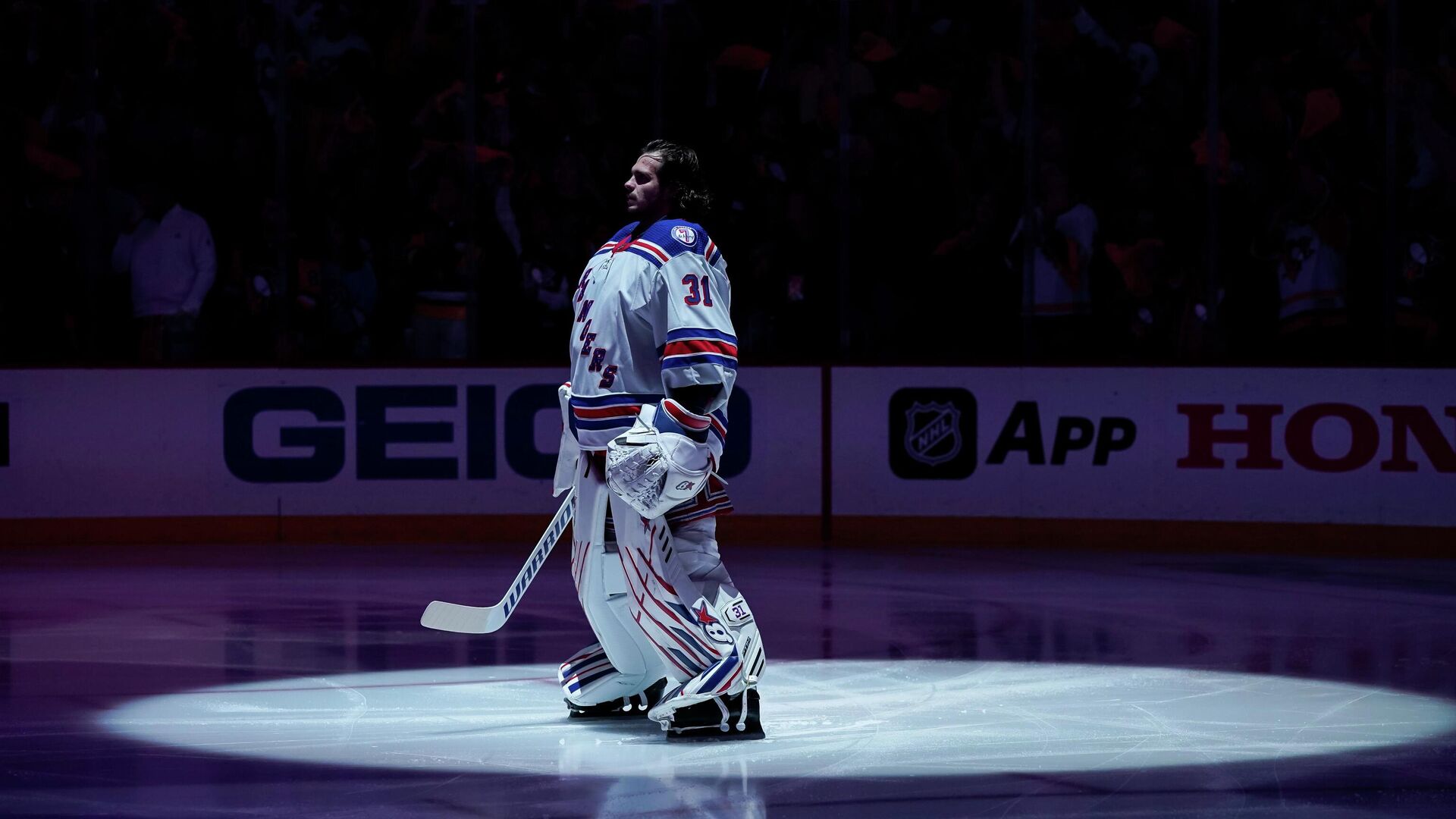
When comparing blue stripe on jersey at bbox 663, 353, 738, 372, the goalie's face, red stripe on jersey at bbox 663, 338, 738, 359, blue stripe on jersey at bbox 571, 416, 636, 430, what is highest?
the goalie's face

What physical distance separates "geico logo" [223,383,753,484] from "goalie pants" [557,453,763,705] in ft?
18.1

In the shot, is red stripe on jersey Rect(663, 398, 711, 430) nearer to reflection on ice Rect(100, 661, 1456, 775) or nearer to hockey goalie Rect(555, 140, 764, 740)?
hockey goalie Rect(555, 140, 764, 740)

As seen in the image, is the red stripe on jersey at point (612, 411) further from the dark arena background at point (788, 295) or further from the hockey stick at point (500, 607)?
the dark arena background at point (788, 295)

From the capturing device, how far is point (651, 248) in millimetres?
4867

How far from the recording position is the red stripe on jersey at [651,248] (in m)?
4.84

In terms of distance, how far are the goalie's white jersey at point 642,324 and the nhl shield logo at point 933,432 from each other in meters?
5.60

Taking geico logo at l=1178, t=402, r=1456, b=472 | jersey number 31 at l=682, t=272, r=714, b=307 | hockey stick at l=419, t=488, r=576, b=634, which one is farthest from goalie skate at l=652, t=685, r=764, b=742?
geico logo at l=1178, t=402, r=1456, b=472

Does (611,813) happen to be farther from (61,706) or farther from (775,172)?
(775,172)

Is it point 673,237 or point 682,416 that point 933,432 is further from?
point 682,416

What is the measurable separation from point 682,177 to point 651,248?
29 centimetres

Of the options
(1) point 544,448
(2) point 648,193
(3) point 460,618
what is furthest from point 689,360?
(1) point 544,448

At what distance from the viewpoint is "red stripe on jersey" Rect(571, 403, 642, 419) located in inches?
191

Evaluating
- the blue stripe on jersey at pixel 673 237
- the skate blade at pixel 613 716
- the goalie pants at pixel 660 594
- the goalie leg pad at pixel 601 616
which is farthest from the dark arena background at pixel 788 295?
the blue stripe on jersey at pixel 673 237

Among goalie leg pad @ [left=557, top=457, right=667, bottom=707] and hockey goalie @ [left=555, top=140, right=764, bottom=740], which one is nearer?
hockey goalie @ [left=555, top=140, right=764, bottom=740]
